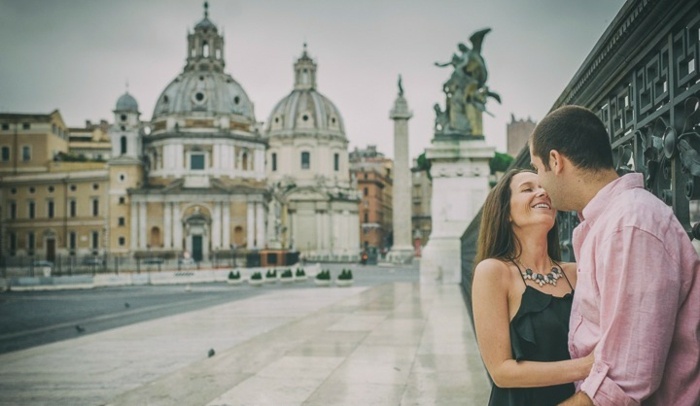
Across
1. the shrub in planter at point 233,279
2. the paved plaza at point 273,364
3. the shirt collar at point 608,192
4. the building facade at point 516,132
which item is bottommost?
the shrub in planter at point 233,279

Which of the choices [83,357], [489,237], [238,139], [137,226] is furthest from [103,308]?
[238,139]

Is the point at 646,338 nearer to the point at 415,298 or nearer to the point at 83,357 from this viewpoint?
the point at 83,357

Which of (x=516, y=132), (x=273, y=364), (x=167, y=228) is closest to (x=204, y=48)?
(x=167, y=228)

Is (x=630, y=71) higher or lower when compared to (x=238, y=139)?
lower

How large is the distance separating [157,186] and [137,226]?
5157mm

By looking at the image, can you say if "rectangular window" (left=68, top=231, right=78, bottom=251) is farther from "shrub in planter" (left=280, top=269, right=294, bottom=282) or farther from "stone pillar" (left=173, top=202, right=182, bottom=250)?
"shrub in planter" (left=280, top=269, right=294, bottom=282)

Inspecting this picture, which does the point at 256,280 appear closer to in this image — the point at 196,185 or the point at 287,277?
the point at 287,277

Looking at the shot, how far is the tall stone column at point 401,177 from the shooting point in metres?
68.4

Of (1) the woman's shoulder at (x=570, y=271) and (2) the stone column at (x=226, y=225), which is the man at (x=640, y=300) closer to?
(1) the woman's shoulder at (x=570, y=271)

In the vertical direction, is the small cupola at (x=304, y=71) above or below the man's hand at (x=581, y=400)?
above

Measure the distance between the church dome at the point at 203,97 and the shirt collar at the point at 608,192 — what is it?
8310 centimetres

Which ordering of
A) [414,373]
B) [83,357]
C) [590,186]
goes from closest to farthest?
[590,186] < [414,373] < [83,357]

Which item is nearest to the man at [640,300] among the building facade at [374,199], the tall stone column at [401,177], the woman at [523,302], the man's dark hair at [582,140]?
the man's dark hair at [582,140]

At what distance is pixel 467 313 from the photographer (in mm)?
10562
